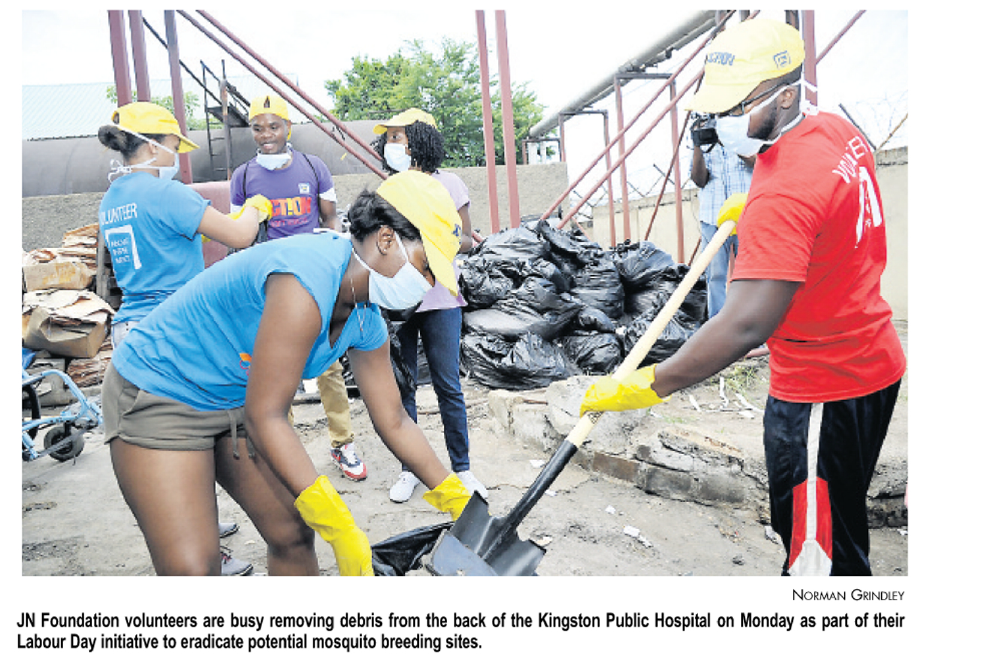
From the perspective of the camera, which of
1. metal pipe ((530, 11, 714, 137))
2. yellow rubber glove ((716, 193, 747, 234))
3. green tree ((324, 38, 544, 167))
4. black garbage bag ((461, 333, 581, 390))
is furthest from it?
green tree ((324, 38, 544, 167))

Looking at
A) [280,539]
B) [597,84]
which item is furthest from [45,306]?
[597,84]

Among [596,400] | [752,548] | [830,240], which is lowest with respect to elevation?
[752,548]

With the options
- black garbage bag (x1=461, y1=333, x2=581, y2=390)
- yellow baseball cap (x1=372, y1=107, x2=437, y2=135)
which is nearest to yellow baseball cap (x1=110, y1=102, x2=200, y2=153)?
yellow baseball cap (x1=372, y1=107, x2=437, y2=135)

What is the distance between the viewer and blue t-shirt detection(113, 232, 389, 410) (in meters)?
1.41

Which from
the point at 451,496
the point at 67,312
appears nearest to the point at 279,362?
the point at 451,496

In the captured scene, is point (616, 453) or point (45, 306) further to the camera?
point (45, 306)

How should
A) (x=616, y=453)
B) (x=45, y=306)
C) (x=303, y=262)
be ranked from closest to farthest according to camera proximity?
1. (x=303, y=262)
2. (x=616, y=453)
3. (x=45, y=306)

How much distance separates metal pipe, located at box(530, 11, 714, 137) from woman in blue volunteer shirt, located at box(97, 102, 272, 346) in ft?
17.1

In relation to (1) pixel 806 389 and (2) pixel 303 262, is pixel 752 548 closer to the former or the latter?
(1) pixel 806 389

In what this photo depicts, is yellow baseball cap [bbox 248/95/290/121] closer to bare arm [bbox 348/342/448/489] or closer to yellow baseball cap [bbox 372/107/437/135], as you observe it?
yellow baseball cap [bbox 372/107/437/135]

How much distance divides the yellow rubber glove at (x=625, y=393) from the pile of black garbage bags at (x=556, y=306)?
2.10 meters

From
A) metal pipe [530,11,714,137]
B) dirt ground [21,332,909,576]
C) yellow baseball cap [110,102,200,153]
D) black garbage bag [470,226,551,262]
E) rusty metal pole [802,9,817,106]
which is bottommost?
dirt ground [21,332,909,576]
